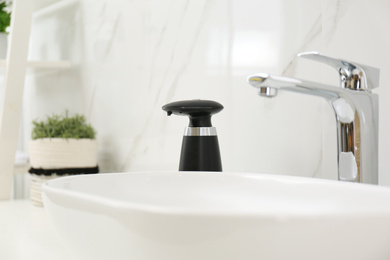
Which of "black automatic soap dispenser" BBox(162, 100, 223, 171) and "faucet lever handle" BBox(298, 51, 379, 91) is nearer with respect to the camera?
"faucet lever handle" BBox(298, 51, 379, 91)

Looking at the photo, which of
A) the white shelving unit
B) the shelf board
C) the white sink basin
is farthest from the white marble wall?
the white sink basin

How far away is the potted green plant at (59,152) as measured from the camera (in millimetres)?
1184

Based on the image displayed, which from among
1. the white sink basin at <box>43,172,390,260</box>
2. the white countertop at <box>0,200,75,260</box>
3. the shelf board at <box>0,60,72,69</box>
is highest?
the shelf board at <box>0,60,72,69</box>

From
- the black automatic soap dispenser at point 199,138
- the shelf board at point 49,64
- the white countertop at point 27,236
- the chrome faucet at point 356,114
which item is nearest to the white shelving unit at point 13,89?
the shelf board at point 49,64

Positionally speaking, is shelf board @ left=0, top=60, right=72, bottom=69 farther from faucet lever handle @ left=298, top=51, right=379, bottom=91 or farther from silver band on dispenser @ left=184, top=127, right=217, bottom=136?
faucet lever handle @ left=298, top=51, right=379, bottom=91

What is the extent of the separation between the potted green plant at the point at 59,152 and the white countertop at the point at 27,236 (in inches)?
3.3

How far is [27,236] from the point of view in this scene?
0.84 m

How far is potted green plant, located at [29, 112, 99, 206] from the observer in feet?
3.88

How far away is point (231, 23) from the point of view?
0.94 meters

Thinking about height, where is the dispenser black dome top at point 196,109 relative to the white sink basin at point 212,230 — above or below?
above

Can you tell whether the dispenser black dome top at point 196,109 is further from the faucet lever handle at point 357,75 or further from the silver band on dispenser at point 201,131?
the faucet lever handle at point 357,75

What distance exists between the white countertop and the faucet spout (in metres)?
0.35

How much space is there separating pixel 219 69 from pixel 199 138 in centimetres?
Result: 22

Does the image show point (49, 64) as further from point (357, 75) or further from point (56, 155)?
point (357, 75)
